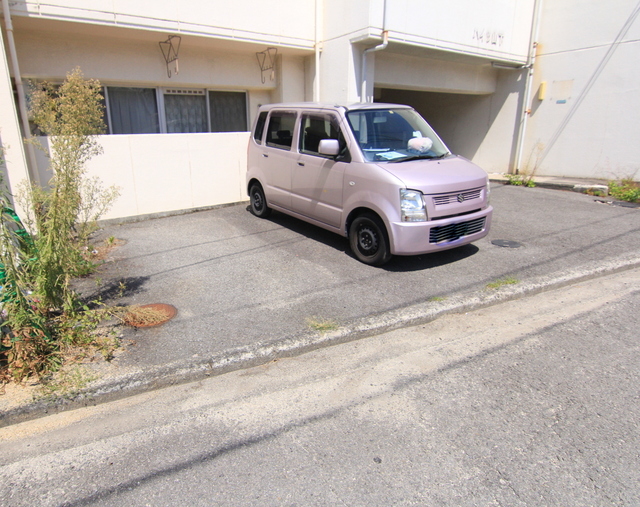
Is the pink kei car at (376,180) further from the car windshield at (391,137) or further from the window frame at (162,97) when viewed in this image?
the window frame at (162,97)

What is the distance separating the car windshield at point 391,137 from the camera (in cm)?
598

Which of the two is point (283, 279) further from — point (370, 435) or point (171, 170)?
point (171, 170)

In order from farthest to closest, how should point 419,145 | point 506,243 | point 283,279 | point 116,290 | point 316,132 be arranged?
point 506,243, point 316,132, point 419,145, point 283,279, point 116,290

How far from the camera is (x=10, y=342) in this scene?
343 cm

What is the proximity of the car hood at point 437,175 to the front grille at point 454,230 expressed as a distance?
455mm

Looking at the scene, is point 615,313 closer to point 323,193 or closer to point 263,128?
point 323,193

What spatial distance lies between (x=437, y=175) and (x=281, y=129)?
2980 mm

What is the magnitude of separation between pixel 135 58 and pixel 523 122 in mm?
10637

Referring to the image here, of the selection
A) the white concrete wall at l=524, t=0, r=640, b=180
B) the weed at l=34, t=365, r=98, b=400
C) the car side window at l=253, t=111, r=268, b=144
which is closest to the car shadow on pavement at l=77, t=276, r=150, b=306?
the weed at l=34, t=365, r=98, b=400

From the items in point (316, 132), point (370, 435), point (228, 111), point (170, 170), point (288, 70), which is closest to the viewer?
point (370, 435)

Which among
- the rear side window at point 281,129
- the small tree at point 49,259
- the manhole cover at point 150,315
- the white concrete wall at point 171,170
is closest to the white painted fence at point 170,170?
the white concrete wall at point 171,170

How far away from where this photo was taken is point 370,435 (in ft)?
9.71

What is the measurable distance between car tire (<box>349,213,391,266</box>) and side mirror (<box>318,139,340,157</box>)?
0.94m

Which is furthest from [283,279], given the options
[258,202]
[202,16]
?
[202,16]
